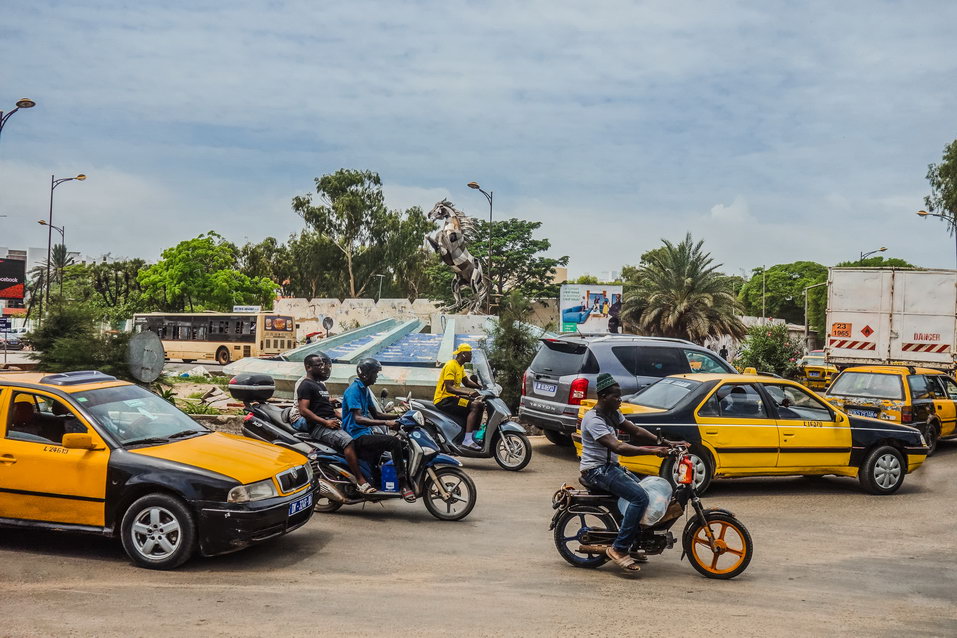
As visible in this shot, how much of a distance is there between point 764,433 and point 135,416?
6838 mm

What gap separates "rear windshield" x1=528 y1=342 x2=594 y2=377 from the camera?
11881mm

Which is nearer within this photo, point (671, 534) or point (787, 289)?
point (671, 534)

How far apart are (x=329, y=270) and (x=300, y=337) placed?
17.3m

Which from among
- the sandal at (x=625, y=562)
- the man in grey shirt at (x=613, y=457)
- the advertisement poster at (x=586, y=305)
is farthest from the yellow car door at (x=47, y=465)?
the advertisement poster at (x=586, y=305)

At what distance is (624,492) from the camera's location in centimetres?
593

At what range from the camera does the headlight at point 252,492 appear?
19.5 feet

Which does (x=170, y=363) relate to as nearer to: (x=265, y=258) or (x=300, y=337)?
(x=300, y=337)

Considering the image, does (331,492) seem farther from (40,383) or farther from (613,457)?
(613,457)

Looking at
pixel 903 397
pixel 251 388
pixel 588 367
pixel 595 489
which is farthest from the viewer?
pixel 903 397

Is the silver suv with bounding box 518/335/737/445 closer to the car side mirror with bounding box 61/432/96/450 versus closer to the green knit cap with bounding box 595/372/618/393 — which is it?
the green knit cap with bounding box 595/372/618/393

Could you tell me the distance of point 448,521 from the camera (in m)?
7.93

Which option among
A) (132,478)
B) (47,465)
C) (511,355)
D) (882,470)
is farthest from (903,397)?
(47,465)

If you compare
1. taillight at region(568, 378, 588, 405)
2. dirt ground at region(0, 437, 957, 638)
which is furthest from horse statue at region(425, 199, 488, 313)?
dirt ground at region(0, 437, 957, 638)

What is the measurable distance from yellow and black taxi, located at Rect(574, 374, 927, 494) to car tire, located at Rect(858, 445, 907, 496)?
1 cm
